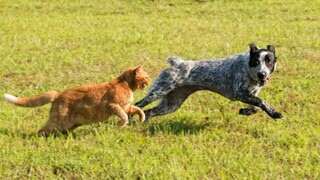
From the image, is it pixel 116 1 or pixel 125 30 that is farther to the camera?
pixel 116 1

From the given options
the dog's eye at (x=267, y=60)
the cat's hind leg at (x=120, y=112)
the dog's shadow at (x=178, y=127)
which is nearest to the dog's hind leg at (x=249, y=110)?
the dog's shadow at (x=178, y=127)

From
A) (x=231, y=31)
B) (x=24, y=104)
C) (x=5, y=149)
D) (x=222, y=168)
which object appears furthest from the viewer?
(x=231, y=31)

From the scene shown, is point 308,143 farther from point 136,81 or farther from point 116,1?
point 116,1

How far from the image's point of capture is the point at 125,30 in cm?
1697

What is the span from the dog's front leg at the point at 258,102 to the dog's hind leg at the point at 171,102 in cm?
79

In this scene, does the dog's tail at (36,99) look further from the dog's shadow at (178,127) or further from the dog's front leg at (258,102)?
the dog's front leg at (258,102)

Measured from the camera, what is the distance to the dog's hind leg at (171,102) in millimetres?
9211

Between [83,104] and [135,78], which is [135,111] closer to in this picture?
[135,78]

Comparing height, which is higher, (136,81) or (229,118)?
(136,81)

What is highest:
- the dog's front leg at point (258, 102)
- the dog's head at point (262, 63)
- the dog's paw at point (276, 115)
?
the dog's head at point (262, 63)

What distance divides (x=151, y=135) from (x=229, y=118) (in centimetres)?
143

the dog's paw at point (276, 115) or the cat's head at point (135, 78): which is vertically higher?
the cat's head at point (135, 78)

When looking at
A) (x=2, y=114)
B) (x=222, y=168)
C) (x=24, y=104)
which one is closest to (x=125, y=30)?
(x=2, y=114)

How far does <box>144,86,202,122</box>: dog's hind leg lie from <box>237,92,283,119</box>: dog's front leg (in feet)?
2.59
